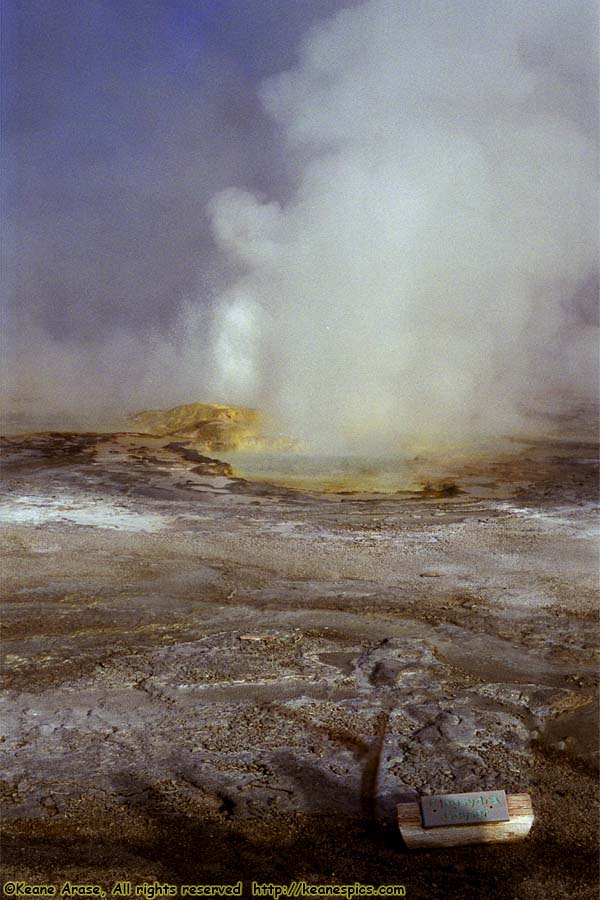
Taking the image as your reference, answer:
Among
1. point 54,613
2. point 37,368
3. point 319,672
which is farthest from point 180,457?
point 37,368

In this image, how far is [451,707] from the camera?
347 centimetres

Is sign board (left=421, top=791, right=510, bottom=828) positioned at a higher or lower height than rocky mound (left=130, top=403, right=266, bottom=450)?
lower

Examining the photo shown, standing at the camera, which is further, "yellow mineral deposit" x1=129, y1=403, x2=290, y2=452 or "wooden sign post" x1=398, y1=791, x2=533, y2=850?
"yellow mineral deposit" x1=129, y1=403, x2=290, y2=452

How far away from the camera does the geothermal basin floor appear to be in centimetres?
254

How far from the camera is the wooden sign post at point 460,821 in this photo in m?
2.53

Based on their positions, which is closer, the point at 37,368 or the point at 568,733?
the point at 568,733

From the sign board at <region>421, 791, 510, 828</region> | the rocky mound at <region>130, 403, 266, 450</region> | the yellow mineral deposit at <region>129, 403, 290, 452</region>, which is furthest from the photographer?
the rocky mound at <region>130, 403, 266, 450</region>

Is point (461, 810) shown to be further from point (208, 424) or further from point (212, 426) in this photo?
point (208, 424)

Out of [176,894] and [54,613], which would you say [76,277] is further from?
[176,894]

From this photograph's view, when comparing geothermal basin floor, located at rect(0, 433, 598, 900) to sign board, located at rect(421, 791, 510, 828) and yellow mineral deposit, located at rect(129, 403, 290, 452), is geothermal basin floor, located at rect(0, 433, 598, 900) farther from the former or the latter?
yellow mineral deposit, located at rect(129, 403, 290, 452)

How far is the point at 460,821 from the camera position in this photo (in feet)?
8.31

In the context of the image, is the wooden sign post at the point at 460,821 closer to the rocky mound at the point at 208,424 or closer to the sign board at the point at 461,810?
the sign board at the point at 461,810

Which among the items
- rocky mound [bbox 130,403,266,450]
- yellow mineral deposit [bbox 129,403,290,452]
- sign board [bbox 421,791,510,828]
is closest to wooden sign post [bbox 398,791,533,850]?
sign board [bbox 421,791,510,828]

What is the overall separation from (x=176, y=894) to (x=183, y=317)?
1296 cm
